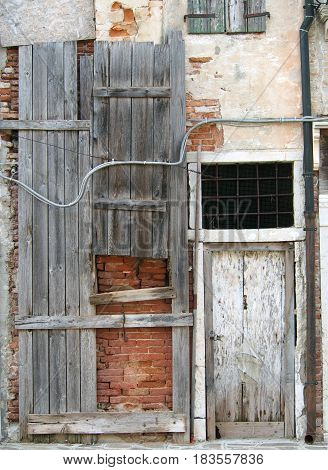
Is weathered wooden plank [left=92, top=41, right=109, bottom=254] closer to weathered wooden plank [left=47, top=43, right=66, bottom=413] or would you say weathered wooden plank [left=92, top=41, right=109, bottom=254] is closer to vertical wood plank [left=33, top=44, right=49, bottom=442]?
weathered wooden plank [left=47, top=43, right=66, bottom=413]

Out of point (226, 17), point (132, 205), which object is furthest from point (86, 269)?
point (226, 17)

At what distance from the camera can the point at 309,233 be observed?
727 cm

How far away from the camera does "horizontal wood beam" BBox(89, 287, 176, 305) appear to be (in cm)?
719

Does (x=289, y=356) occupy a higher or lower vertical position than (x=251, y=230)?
lower

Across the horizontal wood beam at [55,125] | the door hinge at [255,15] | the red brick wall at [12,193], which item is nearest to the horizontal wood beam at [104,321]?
the red brick wall at [12,193]

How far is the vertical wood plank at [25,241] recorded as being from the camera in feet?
23.5

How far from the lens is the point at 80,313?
7.16 metres

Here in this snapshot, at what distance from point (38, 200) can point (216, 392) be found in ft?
9.32

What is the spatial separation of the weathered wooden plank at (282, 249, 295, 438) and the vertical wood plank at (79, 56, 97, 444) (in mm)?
2063

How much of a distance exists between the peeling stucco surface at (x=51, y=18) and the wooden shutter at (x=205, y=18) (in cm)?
108

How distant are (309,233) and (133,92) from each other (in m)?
2.40

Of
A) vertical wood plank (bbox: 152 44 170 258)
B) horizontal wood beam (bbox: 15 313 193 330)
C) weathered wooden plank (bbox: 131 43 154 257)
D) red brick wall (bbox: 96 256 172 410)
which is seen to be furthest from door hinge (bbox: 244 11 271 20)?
horizontal wood beam (bbox: 15 313 193 330)

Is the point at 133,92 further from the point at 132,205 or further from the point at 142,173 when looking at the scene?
the point at 132,205

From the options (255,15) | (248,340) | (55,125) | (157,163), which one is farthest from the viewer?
(248,340)
